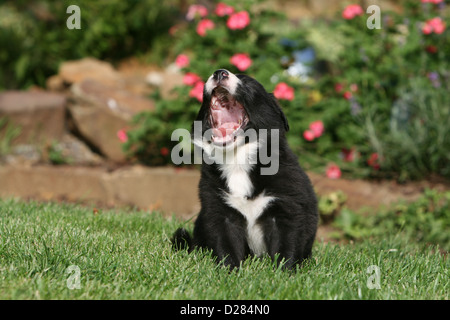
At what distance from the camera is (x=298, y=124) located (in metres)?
6.01

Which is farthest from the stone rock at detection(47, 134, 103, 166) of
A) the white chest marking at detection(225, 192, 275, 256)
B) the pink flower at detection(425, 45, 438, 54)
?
the white chest marking at detection(225, 192, 275, 256)

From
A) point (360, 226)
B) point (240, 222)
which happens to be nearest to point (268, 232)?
point (240, 222)

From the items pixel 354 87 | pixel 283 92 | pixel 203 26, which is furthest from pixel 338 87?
pixel 203 26

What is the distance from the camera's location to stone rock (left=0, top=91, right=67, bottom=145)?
7.28 metres

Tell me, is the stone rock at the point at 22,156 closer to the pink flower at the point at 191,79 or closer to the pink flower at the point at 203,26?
the pink flower at the point at 191,79

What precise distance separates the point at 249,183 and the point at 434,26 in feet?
12.7

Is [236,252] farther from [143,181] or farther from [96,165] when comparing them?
[96,165]

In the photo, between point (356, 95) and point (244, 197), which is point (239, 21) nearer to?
point (356, 95)

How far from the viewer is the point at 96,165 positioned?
6.70m

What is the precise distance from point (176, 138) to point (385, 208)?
91.2 inches

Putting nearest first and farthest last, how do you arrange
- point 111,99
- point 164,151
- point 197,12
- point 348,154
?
point 348,154
point 164,151
point 197,12
point 111,99

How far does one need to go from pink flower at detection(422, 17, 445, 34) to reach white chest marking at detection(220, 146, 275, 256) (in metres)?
3.76

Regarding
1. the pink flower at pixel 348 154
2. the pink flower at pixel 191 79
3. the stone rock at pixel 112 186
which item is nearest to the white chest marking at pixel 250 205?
the stone rock at pixel 112 186

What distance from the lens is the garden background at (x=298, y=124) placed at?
5.29 metres
